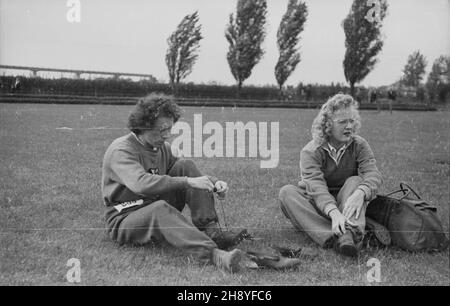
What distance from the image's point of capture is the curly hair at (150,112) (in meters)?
3.37

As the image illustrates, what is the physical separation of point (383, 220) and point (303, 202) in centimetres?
60

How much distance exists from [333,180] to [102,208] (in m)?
2.04

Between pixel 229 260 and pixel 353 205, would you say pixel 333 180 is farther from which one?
pixel 229 260

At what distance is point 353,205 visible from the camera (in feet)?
11.0

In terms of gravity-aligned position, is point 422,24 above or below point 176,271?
above

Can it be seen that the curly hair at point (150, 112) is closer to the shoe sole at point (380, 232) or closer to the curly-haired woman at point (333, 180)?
the curly-haired woman at point (333, 180)

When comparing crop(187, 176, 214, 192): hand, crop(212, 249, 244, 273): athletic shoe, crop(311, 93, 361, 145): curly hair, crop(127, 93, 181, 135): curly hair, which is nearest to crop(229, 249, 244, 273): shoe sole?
crop(212, 249, 244, 273): athletic shoe

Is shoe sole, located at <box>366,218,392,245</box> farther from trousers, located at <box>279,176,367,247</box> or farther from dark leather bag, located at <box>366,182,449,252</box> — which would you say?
trousers, located at <box>279,176,367,247</box>

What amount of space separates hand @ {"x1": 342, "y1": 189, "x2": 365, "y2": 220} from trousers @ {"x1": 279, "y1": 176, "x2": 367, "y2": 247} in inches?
1.6

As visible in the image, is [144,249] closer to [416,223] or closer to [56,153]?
[416,223]

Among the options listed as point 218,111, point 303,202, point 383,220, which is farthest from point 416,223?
point 218,111

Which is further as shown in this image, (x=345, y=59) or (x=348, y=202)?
(x=345, y=59)
